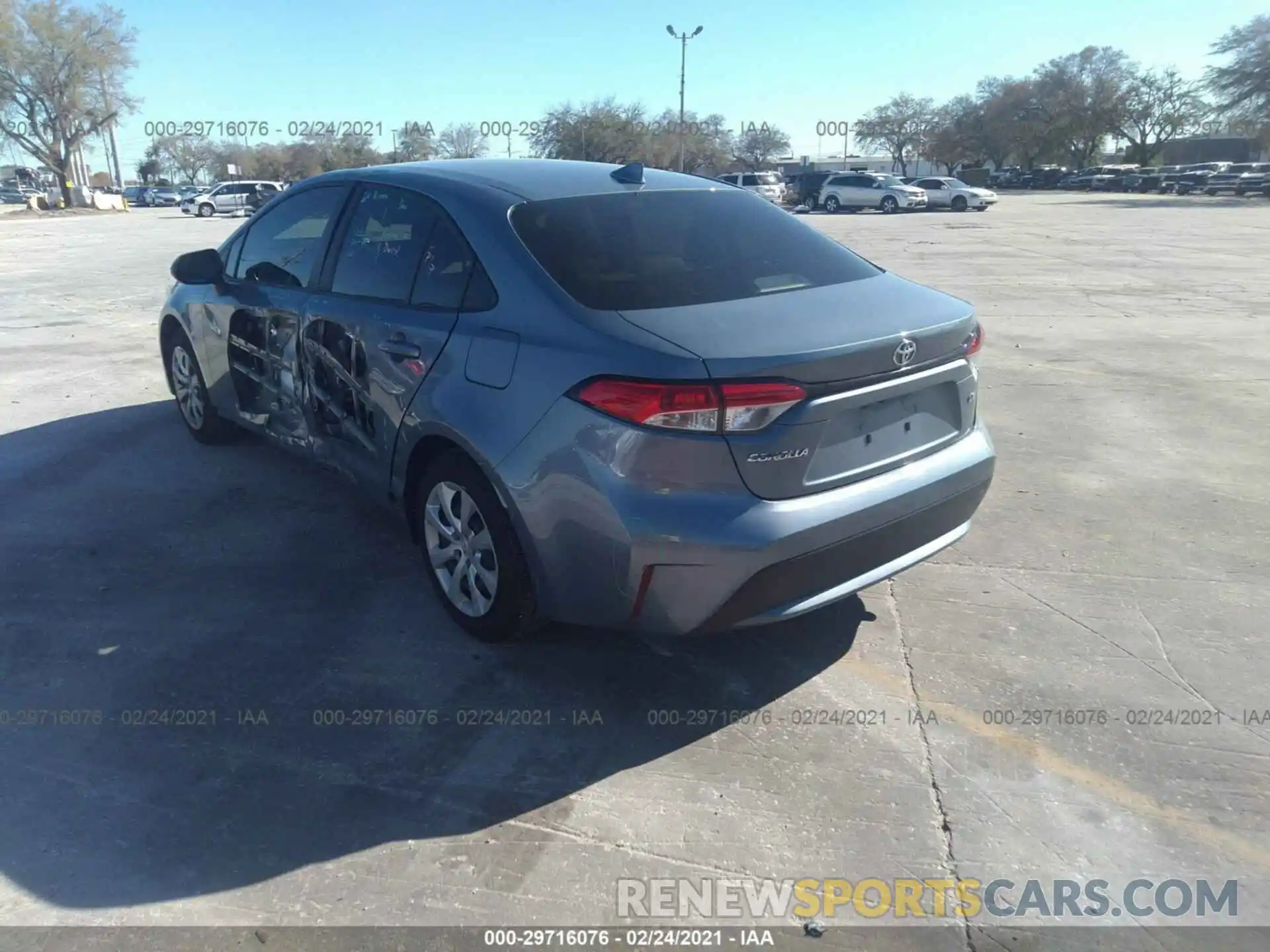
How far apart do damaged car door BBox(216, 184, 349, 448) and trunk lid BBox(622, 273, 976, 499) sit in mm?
2080

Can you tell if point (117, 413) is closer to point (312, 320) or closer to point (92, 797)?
point (312, 320)

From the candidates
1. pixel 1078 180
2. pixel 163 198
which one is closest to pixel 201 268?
pixel 1078 180

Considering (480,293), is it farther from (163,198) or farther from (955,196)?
(163,198)

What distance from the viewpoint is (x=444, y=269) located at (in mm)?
3553

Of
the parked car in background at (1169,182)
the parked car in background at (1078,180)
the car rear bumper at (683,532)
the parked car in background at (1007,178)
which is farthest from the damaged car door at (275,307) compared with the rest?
the parked car in background at (1007,178)

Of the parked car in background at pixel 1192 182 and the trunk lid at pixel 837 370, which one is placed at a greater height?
the parked car in background at pixel 1192 182

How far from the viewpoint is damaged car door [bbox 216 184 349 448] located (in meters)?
4.41

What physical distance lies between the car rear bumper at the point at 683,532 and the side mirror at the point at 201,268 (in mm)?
2848

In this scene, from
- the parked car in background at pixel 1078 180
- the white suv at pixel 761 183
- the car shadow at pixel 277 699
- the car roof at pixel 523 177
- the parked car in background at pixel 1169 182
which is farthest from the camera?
the parked car in background at pixel 1078 180

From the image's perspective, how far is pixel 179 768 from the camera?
2971 millimetres

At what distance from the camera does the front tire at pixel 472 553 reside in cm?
329

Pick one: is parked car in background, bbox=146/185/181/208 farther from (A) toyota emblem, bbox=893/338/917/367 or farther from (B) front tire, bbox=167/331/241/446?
(A) toyota emblem, bbox=893/338/917/367

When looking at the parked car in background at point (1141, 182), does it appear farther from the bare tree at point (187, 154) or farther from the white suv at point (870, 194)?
the bare tree at point (187, 154)

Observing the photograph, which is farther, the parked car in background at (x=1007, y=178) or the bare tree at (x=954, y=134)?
the bare tree at (x=954, y=134)
